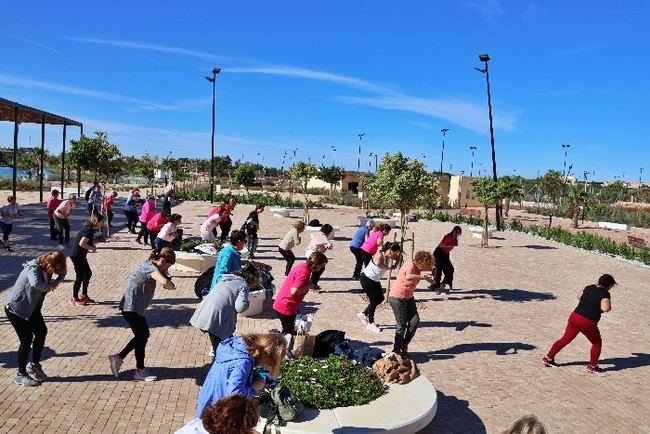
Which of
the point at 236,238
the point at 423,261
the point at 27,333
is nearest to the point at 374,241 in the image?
the point at 423,261

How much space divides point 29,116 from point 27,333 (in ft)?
102

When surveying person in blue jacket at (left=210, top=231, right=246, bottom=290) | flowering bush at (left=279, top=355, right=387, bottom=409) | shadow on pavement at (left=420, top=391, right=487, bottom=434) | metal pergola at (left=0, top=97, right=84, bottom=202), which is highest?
metal pergola at (left=0, top=97, right=84, bottom=202)

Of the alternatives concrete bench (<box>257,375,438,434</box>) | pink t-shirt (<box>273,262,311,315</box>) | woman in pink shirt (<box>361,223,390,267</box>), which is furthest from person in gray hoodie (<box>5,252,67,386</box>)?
woman in pink shirt (<box>361,223,390,267</box>)

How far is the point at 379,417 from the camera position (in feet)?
17.6

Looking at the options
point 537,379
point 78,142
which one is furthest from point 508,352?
point 78,142

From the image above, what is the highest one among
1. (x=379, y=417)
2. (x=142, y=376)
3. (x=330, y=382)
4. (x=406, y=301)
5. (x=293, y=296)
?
(x=293, y=296)

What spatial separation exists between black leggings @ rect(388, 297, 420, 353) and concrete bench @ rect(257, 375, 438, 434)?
1607mm

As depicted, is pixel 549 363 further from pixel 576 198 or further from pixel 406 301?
pixel 576 198

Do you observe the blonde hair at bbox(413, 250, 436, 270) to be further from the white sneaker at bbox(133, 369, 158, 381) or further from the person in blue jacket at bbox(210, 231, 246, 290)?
the white sneaker at bbox(133, 369, 158, 381)

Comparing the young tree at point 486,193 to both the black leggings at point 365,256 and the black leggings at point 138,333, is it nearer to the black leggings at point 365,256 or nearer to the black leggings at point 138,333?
the black leggings at point 365,256

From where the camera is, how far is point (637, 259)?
21656 mm

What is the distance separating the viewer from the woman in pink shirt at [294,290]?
7059 millimetres

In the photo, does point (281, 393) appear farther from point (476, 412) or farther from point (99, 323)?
point (99, 323)

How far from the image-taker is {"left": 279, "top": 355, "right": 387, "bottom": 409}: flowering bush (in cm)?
554
